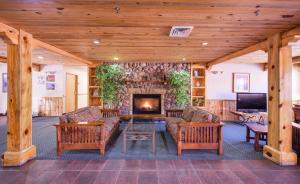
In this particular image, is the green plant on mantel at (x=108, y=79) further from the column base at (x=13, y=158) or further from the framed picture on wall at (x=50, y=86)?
the column base at (x=13, y=158)

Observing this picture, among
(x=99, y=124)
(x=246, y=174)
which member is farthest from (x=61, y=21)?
(x=246, y=174)

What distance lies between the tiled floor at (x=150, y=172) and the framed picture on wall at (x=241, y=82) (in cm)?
448

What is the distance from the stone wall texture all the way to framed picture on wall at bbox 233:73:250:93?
1883 mm

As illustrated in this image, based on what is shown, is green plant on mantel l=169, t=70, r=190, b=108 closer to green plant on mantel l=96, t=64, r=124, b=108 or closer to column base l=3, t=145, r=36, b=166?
green plant on mantel l=96, t=64, r=124, b=108

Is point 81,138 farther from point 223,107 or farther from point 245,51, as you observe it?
point 223,107

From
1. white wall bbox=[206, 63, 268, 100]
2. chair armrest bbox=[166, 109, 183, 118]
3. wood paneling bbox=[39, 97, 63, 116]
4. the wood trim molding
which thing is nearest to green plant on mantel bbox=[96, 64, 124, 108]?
chair armrest bbox=[166, 109, 183, 118]

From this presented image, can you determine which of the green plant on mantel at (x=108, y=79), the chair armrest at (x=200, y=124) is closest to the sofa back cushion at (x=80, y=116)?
the green plant on mantel at (x=108, y=79)

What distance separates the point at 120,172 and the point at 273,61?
3173 millimetres

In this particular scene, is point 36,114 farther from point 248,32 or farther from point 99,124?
point 248,32

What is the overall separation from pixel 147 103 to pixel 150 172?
459 centimetres

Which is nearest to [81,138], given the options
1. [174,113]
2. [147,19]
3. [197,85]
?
[147,19]

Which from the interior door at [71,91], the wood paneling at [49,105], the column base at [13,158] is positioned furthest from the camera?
the interior door at [71,91]

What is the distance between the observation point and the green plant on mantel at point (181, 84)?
275 inches

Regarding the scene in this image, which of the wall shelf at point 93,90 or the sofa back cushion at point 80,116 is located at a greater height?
the wall shelf at point 93,90
